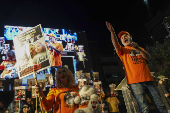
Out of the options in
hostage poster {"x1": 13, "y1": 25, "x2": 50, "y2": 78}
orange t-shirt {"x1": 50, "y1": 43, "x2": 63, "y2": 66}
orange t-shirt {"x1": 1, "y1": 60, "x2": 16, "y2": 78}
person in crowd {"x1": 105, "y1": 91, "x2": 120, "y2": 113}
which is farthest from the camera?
orange t-shirt {"x1": 50, "y1": 43, "x2": 63, "y2": 66}

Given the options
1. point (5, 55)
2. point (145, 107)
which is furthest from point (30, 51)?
point (5, 55)

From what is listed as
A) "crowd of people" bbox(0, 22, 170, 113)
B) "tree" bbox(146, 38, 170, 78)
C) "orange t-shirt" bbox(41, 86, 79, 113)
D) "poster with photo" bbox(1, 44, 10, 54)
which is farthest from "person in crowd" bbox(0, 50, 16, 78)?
"tree" bbox(146, 38, 170, 78)

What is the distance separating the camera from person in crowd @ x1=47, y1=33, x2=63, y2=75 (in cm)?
988

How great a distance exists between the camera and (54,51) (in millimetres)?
10219

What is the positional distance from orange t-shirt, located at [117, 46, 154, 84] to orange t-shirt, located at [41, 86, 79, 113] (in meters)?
0.95

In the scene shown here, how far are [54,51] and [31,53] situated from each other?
8.03m

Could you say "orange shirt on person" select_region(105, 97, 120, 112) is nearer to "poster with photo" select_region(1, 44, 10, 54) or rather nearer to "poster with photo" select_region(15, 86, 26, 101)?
"poster with photo" select_region(15, 86, 26, 101)

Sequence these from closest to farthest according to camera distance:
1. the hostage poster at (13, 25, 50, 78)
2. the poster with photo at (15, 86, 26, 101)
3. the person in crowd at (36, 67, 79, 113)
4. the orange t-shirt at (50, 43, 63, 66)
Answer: the person in crowd at (36, 67, 79, 113)
the hostage poster at (13, 25, 50, 78)
the poster with photo at (15, 86, 26, 101)
the orange t-shirt at (50, 43, 63, 66)

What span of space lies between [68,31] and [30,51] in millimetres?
9446

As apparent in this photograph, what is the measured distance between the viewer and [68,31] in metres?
11.5

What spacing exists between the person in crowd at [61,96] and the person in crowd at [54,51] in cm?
754

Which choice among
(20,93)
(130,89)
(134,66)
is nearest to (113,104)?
(20,93)

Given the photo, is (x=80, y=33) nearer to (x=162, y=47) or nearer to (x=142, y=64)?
(x=162, y=47)

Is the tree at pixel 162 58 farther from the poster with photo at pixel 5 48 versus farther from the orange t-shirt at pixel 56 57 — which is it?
the poster with photo at pixel 5 48
